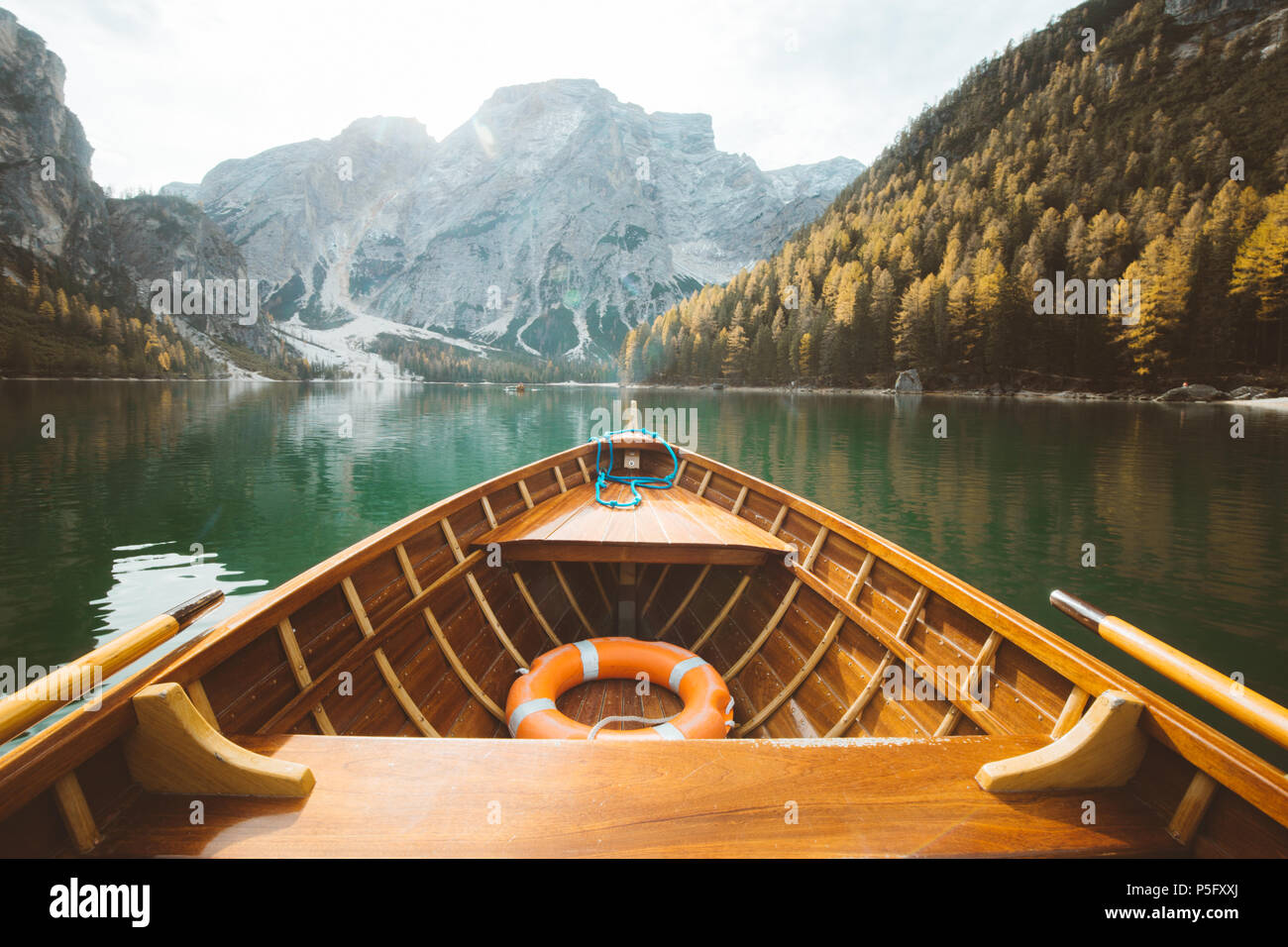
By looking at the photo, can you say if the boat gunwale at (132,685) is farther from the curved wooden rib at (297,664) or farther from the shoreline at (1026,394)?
the shoreline at (1026,394)

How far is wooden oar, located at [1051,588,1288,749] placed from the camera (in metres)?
1.86

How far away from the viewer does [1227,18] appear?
106 metres

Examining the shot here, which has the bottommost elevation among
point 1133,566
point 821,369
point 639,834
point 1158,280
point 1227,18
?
point 1133,566

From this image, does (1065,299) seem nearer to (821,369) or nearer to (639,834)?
(821,369)

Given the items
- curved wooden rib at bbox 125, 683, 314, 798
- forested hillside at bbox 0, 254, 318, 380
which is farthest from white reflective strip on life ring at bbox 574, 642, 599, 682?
forested hillside at bbox 0, 254, 318, 380

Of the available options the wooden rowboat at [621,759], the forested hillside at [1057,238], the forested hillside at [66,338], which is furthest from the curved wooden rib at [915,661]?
the forested hillside at [66,338]

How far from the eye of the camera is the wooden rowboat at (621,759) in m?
2.01

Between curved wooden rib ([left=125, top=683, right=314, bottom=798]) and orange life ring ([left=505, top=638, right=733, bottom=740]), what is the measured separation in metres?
2.04

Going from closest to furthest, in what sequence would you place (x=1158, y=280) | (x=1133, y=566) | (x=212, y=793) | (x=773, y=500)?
(x=212, y=793) → (x=773, y=500) → (x=1133, y=566) → (x=1158, y=280)

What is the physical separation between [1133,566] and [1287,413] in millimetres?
45707

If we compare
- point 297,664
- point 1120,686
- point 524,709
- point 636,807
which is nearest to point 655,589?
point 524,709

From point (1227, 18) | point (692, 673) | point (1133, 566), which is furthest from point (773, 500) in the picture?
point (1227, 18)

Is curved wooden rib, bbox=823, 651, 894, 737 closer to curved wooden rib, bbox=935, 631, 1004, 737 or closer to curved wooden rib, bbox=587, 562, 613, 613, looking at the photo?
curved wooden rib, bbox=935, 631, 1004, 737

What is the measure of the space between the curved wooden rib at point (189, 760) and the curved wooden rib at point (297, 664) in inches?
42.4
